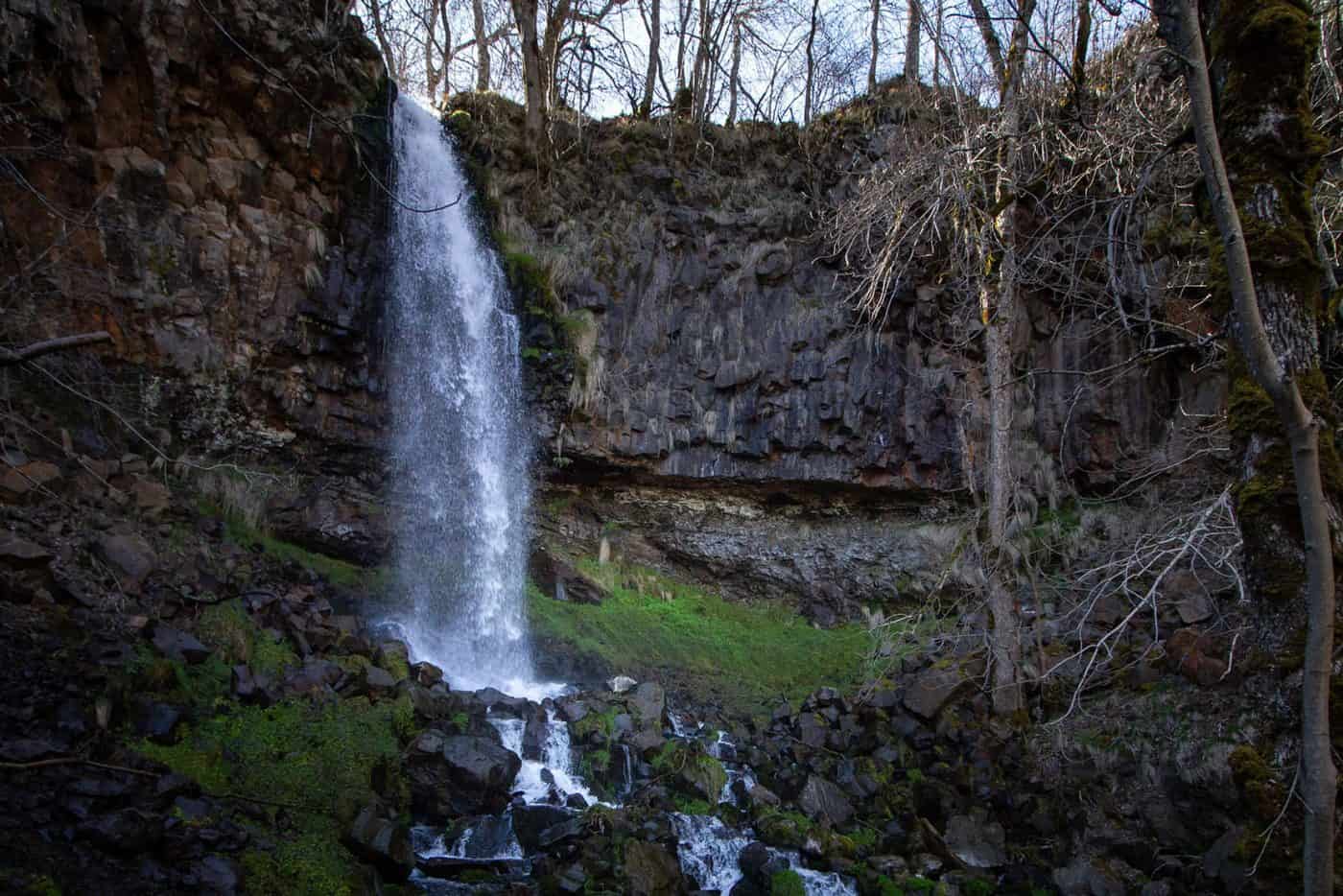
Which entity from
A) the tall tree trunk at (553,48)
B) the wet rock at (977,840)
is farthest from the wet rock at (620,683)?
the tall tree trunk at (553,48)

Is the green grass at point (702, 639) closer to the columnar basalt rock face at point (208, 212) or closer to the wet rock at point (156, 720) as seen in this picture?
the columnar basalt rock face at point (208, 212)

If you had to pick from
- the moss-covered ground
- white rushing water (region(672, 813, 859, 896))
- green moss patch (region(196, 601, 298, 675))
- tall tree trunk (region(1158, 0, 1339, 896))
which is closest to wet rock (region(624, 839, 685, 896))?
white rushing water (region(672, 813, 859, 896))

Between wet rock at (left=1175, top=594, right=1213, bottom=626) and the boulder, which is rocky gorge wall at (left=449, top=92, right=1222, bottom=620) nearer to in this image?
wet rock at (left=1175, top=594, right=1213, bottom=626)

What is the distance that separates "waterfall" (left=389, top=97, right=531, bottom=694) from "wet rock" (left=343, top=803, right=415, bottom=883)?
5321mm

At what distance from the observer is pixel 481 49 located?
1908cm

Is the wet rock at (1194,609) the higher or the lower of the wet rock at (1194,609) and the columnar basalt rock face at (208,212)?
the lower

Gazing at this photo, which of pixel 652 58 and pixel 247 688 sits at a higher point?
pixel 652 58

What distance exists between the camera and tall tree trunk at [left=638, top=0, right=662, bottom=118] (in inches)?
670

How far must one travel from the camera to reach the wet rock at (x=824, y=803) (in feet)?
24.5

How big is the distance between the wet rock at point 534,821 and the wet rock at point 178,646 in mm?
3041

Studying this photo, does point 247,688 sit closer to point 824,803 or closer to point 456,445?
point 824,803

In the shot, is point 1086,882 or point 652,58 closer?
point 1086,882

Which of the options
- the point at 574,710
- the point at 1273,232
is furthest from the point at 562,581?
the point at 1273,232

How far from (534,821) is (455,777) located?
795 mm
